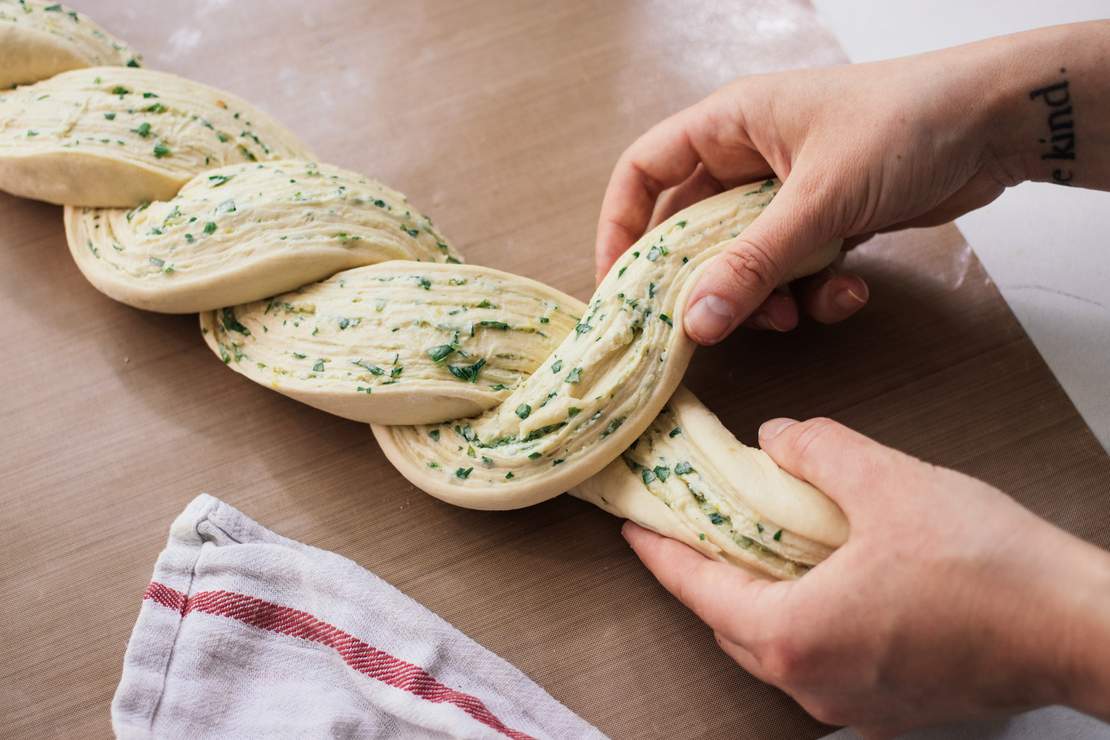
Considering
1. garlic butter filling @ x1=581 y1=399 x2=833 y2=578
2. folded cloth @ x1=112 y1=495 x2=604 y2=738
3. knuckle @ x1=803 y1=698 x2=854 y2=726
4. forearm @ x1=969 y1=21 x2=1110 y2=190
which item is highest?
forearm @ x1=969 y1=21 x2=1110 y2=190

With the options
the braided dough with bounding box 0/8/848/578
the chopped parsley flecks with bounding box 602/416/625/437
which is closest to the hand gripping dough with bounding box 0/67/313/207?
the braided dough with bounding box 0/8/848/578

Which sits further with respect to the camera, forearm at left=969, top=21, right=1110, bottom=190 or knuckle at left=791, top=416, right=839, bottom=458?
forearm at left=969, top=21, right=1110, bottom=190

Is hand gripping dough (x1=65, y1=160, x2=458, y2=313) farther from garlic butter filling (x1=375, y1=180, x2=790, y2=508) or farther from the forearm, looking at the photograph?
the forearm

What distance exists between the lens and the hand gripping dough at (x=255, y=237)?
158cm

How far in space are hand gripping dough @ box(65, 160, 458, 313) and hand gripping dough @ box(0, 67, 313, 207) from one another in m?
0.06

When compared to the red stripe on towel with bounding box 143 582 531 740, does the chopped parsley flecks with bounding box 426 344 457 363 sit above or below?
above

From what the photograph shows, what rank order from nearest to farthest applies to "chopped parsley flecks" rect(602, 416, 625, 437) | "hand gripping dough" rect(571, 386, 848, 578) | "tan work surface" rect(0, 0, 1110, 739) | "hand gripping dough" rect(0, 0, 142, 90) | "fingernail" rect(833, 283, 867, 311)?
"hand gripping dough" rect(571, 386, 848, 578)
"chopped parsley flecks" rect(602, 416, 625, 437)
"tan work surface" rect(0, 0, 1110, 739)
"fingernail" rect(833, 283, 867, 311)
"hand gripping dough" rect(0, 0, 142, 90)

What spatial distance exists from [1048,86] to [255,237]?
144 cm

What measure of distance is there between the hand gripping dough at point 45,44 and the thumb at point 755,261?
1428 millimetres

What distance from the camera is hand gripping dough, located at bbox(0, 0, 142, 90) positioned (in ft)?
5.96

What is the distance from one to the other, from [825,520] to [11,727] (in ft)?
4.80

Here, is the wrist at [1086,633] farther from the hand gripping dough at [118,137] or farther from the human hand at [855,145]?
the hand gripping dough at [118,137]

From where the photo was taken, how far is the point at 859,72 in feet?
5.04

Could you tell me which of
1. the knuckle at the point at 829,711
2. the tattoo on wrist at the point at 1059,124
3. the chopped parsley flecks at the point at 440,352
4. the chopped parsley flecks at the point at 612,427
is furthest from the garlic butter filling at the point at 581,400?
the tattoo on wrist at the point at 1059,124
